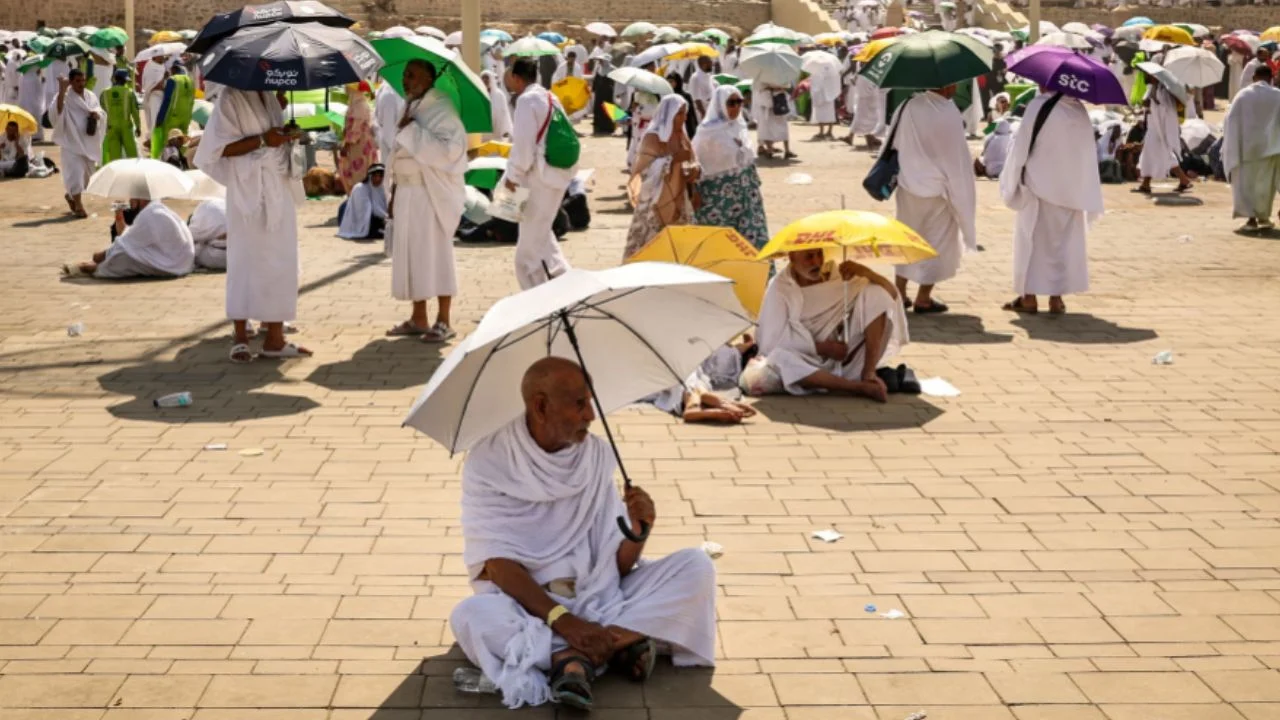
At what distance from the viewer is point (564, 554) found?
15.3ft

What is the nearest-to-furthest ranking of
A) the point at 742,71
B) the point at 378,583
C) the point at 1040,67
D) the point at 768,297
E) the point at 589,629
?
the point at 589,629
the point at 378,583
the point at 768,297
the point at 1040,67
the point at 742,71

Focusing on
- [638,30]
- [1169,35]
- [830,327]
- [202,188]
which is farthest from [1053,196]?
[638,30]

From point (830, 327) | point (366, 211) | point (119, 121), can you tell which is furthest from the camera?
point (119, 121)

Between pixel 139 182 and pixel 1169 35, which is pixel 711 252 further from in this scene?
pixel 1169 35

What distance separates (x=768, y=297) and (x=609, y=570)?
376 centimetres

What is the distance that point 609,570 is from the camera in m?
4.69

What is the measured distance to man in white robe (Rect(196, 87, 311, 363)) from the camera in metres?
8.64

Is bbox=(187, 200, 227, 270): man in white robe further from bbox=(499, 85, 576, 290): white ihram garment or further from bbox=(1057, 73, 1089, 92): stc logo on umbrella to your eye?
bbox=(1057, 73, 1089, 92): stc logo on umbrella

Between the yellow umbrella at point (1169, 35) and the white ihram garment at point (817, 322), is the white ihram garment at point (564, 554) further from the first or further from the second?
the yellow umbrella at point (1169, 35)

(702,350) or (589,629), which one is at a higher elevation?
(702,350)

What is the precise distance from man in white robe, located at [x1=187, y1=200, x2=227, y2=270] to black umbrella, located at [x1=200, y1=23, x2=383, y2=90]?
3940 mm

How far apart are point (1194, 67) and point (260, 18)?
15.6m

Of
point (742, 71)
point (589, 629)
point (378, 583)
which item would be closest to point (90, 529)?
point (378, 583)

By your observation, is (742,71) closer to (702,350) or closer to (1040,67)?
(1040,67)
